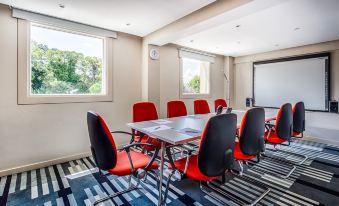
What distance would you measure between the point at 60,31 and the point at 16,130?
1721 mm

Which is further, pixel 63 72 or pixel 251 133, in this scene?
pixel 63 72

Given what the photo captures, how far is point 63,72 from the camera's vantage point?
3.21 m

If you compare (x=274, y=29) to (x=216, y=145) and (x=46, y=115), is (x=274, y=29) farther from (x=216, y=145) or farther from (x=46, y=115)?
(x=46, y=115)

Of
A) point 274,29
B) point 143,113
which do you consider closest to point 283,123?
point 274,29

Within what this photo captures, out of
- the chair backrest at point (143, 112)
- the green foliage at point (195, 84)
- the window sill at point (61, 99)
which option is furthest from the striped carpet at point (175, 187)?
the green foliage at point (195, 84)

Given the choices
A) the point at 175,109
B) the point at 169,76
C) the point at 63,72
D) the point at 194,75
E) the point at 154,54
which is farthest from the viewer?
the point at 194,75

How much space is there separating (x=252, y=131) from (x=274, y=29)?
2481mm

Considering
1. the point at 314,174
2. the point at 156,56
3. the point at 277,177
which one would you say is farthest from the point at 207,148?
the point at 156,56

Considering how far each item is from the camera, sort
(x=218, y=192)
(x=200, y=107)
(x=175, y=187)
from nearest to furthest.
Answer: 1. (x=218, y=192)
2. (x=175, y=187)
3. (x=200, y=107)

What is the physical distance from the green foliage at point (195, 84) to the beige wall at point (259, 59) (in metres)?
1.43

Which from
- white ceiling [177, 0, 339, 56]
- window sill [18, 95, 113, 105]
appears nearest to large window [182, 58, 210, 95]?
white ceiling [177, 0, 339, 56]

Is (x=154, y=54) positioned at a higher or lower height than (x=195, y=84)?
higher

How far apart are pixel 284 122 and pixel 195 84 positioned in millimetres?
2978

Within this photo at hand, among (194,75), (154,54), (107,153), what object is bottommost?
(107,153)
